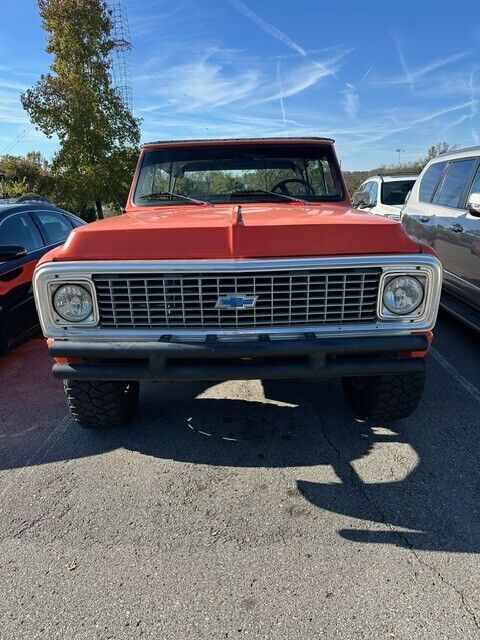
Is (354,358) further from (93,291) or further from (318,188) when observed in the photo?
(318,188)

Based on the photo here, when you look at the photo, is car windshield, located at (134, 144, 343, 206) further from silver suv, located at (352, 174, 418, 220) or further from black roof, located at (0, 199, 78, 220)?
silver suv, located at (352, 174, 418, 220)

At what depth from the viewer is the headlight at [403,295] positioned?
263 cm

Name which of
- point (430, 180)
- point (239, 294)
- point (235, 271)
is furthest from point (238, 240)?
point (430, 180)

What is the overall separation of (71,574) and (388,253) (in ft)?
7.00

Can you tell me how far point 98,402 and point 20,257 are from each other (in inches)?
98.0

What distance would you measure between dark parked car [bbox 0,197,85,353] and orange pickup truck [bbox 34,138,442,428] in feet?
7.08

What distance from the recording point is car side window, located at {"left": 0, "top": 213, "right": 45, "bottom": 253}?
5.04 meters

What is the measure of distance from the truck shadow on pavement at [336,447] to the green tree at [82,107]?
15.6 metres

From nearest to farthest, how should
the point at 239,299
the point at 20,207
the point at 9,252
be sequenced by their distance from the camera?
the point at 239,299, the point at 9,252, the point at 20,207

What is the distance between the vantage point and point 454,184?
18.2ft

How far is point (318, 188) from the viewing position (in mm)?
4051

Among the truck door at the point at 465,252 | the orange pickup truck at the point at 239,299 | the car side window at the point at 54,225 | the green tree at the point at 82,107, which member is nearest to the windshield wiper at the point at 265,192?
the orange pickup truck at the point at 239,299

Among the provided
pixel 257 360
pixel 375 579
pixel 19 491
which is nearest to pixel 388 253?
pixel 257 360

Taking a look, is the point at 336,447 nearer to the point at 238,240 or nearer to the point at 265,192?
the point at 238,240
